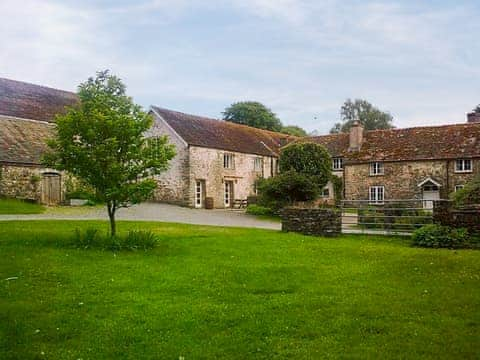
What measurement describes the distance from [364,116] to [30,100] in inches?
2116

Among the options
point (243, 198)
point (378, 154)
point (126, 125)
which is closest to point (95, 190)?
point (126, 125)

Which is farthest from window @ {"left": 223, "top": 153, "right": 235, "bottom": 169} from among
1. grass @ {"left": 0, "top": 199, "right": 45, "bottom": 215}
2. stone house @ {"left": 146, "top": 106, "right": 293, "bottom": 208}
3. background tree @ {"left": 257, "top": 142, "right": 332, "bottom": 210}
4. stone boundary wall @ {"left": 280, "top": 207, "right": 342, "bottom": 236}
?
stone boundary wall @ {"left": 280, "top": 207, "right": 342, "bottom": 236}

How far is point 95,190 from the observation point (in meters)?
16.2

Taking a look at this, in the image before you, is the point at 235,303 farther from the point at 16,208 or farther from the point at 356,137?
the point at 356,137

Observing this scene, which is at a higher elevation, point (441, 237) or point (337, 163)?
point (337, 163)

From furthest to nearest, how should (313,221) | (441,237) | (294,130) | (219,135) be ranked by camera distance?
1. (294,130)
2. (219,135)
3. (313,221)
4. (441,237)

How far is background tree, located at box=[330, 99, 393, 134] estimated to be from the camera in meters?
75.5

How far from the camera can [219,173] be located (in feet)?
131

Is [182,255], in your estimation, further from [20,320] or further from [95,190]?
[20,320]

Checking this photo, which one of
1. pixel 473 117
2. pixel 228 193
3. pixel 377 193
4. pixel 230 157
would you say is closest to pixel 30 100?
pixel 230 157

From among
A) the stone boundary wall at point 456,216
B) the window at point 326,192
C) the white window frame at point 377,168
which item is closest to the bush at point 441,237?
the stone boundary wall at point 456,216

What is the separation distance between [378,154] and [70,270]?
33791 millimetres

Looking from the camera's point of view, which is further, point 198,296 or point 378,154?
point 378,154

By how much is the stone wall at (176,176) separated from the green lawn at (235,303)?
74.7 ft
